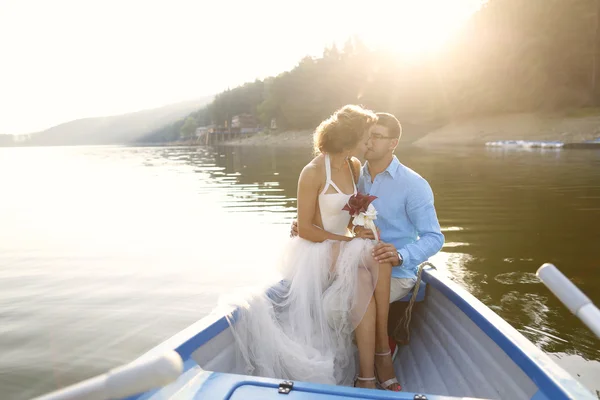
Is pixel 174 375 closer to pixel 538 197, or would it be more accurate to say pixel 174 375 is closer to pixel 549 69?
pixel 538 197

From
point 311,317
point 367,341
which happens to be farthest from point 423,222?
point 311,317

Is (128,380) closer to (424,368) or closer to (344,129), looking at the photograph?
(344,129)

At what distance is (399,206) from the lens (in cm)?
356

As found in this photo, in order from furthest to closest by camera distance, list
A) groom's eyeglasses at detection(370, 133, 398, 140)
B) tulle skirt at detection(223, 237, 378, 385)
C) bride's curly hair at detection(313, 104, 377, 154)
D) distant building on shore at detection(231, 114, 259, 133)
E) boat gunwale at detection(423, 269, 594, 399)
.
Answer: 1. distant building on shore at detection(231, 114, 259, 133)
2. groom's eyeglasses at detection(370, 133, 398, 140)
3. bride's curly hair at detection(313, 104, 377, 154)
4. tulle skirt at detection(223, 237, 378, 385)
5. boat gunwale at detection(423, 269, 594, 399)

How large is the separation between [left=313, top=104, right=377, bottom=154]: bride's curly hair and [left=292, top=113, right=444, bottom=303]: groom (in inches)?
7.3

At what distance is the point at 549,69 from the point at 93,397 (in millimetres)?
57213

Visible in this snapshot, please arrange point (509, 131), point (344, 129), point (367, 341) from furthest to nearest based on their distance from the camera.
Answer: point (509, 131) < point (344, 129) < point (367, 341)

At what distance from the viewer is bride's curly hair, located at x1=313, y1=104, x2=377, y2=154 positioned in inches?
133

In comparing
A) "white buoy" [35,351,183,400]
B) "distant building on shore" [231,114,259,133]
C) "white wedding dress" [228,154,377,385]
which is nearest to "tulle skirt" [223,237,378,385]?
"white wedding dress" [228,154,377,385]

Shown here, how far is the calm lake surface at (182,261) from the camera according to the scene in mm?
5176

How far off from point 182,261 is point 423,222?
5621mm

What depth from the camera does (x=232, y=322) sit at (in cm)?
299

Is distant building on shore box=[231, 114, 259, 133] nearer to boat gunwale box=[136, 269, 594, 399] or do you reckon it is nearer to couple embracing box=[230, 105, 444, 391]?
couple embracing box=[230, 105, 444, 391]

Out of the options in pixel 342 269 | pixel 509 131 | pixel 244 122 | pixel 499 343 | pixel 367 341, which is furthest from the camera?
pixel 244 122
